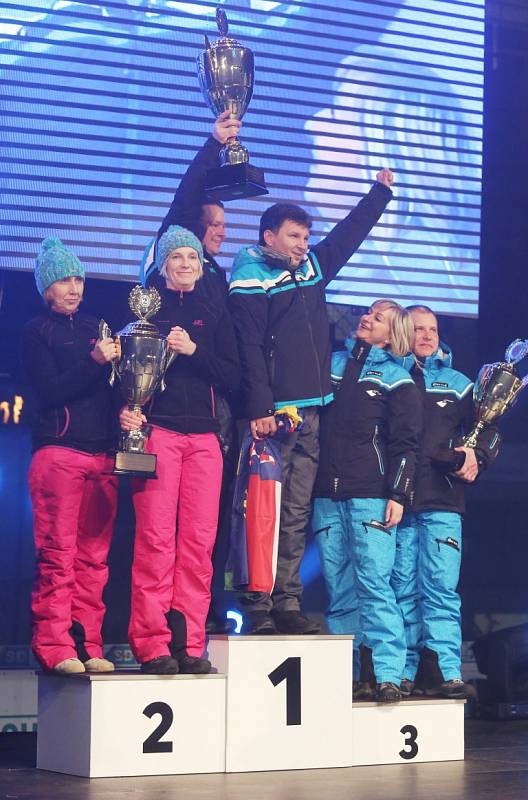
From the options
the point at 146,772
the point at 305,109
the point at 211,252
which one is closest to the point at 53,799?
the point at 146,772

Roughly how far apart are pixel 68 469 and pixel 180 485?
1.07 feet

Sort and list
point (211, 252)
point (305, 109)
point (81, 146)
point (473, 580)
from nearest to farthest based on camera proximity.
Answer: point (211, 252) → point (81, 146) → point (305, 109) → point (473, 580)

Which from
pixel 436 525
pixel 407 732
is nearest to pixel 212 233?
pixel 436 525

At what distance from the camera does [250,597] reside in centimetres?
409

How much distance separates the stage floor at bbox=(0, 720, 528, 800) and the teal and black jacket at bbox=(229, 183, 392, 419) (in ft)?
3.68

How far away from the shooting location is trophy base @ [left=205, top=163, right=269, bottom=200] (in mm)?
4316

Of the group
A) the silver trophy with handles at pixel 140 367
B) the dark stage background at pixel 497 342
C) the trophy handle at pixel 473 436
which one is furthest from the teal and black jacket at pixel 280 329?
the dark stage background at pixel 497 342

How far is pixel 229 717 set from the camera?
12.7ft

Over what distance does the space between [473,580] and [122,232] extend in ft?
7.48

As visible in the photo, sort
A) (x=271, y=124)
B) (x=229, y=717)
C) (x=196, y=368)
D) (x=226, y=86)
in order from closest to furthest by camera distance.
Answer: (x=229, y=717)
(x=196, y=368)
(x=226, y=86)
(x=271, y=124)

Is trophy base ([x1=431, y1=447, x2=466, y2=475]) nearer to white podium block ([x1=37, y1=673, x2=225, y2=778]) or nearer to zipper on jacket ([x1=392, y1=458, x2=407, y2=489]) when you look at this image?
zipper on jacket ([x1=392, y1=458, x2=407, y2=489])

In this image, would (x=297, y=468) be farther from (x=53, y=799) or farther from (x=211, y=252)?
(x=53, y=799)

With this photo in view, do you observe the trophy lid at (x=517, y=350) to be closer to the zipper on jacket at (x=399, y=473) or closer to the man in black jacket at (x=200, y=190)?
the zipper on jacket at (x=399, y=473)

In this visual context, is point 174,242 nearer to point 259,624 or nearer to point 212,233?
point 212,233
